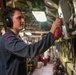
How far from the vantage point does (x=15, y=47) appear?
201 cm

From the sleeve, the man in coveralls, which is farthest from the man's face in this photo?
the sleeve

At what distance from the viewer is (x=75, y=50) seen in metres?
4.16

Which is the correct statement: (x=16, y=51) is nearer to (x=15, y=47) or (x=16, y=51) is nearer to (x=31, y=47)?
(x=15, y=47)

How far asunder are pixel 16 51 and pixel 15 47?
0.04m

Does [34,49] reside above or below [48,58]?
above

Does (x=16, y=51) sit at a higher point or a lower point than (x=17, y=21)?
lower

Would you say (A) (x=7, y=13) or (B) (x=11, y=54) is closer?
(B) (x=11, y=54)

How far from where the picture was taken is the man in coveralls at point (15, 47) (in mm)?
1996

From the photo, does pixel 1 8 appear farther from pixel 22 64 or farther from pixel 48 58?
pixel 48 58

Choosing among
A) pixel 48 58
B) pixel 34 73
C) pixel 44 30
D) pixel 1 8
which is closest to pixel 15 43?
pixel 1 8

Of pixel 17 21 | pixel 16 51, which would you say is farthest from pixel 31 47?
pixel 17 21

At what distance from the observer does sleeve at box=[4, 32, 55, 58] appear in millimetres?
1982

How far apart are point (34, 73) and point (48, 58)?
8.57m

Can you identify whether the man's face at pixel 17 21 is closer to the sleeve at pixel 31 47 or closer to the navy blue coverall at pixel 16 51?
the navy blue coverall at pixel 16 51
